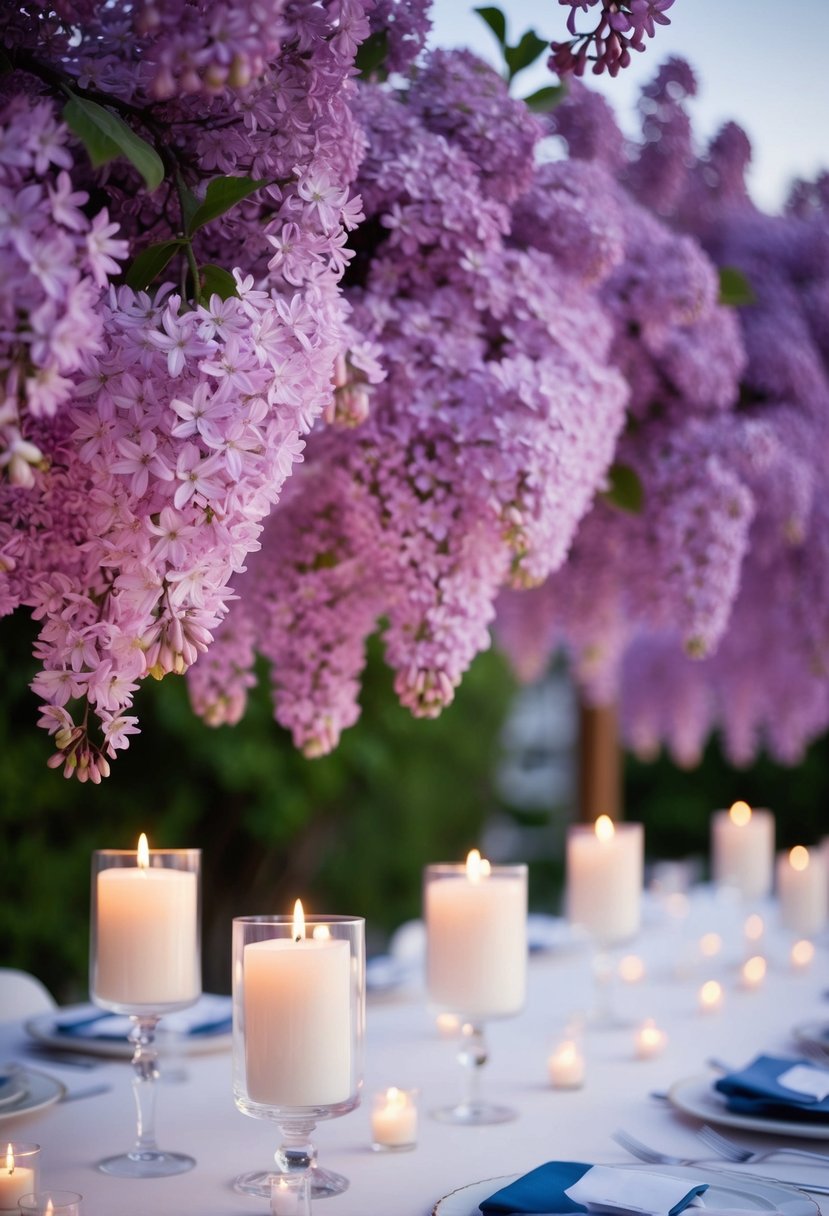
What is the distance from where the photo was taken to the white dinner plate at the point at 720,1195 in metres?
1.27

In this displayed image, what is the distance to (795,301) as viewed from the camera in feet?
9.21

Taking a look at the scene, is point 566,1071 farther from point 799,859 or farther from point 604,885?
point 799,859

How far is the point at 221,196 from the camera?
1291mm

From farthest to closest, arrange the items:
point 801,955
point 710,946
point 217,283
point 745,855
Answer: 1. point 745,855
2. point 710,946
3. point 801,955
4. point 217,283

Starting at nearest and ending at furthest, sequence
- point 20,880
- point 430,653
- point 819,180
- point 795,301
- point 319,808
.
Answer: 1. point 430,653
2. point 795,301
3. point 819,180
4. point 20,880
5. point 319,808

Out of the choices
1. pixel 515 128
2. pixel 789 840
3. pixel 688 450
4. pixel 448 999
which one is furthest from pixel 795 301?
pixel 789 840

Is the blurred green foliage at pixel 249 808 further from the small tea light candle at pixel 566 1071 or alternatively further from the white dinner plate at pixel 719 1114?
the white dinner plate at pixel 719 1114

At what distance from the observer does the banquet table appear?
1.45m

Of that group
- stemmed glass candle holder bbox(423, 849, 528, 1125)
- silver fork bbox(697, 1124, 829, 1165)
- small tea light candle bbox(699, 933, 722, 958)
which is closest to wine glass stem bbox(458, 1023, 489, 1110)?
stemmed glass candle holder bbox(423, 849, 528, 1125)

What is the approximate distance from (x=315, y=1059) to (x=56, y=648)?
1.43ft

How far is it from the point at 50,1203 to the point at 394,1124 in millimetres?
446

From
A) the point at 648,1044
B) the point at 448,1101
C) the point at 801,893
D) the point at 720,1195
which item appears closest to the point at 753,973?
the point at 801,893

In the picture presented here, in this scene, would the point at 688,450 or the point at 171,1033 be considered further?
the point at 688,450

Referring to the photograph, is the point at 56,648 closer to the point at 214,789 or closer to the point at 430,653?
the point at 430,653
